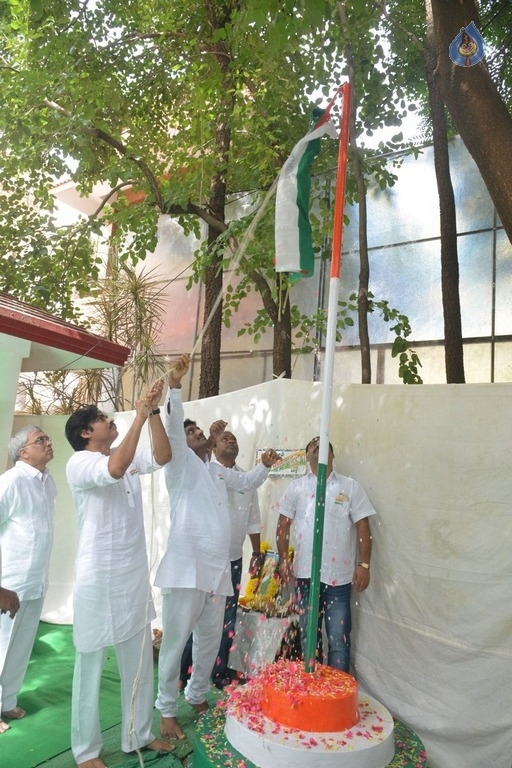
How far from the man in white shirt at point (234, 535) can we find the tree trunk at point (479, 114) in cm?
219

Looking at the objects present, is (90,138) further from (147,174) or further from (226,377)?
(226,377)

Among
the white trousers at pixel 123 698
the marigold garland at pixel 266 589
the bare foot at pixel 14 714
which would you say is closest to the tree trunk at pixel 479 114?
the marigold garland at pixel 266 589

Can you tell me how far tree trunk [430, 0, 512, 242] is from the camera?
11.9ft

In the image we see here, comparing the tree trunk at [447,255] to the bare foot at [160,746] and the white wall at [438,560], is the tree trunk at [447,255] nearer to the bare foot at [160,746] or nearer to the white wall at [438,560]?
the white wall at [438,560]

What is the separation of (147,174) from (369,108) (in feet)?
7.39

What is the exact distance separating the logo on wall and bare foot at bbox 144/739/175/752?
13.2 feet

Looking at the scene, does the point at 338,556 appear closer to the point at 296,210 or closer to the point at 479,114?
the point at 296,210

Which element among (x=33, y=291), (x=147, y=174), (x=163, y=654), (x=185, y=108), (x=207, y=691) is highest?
(x=185, y=108)

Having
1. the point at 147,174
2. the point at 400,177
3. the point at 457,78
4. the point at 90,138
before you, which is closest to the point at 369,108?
the point at 400,177

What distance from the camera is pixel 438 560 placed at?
3467mm

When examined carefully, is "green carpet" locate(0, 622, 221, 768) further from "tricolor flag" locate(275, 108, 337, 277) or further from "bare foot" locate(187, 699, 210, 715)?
"tricolor flag" locate(275, 108, 337, 277)

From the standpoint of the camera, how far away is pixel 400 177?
7719 mm

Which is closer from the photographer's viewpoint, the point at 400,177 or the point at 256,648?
the point at 256,648

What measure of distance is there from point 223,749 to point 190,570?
100cm
